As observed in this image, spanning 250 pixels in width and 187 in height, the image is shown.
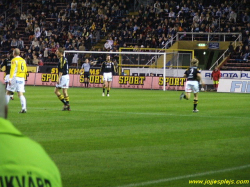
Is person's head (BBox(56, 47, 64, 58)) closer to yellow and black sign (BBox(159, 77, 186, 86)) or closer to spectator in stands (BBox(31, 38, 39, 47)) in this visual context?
yellow and black sign (BBox(159, 77, 186, 86))

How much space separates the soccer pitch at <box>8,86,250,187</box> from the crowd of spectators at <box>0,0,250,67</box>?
96.6 ft

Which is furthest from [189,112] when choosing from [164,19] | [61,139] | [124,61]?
[164,19]

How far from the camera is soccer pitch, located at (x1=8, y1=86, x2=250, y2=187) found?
791 centimetres

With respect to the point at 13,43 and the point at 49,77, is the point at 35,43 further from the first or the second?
the point at 49,77

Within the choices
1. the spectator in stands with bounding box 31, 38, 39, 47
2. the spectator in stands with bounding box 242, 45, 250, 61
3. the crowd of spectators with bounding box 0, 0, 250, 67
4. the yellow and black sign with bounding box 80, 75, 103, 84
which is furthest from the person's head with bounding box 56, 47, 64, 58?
the spectator in stands with bounding box 31, 38, 39, 47

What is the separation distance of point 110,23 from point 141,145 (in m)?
42.7

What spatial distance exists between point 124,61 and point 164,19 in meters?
7.20

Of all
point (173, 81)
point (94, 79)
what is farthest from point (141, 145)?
point (94, 79)

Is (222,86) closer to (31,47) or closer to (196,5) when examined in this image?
(196,5)

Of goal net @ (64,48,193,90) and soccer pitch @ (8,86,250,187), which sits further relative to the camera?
goal net @ (64,48,193,90)

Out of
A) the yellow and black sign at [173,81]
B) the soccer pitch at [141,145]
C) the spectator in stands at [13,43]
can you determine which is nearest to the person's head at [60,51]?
the soccer pitch at [141,145]

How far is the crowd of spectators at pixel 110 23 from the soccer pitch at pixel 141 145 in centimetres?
2945

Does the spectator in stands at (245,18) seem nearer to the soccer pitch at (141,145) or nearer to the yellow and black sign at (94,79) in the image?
the yellow and black sign at (94,79)

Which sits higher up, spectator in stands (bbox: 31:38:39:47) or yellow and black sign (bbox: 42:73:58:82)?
spectator in stands (bbox: 31:38:39:47)
